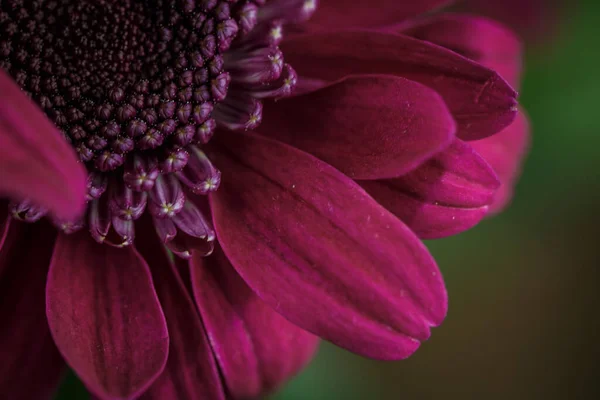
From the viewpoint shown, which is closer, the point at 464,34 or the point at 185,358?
the point at 185,358

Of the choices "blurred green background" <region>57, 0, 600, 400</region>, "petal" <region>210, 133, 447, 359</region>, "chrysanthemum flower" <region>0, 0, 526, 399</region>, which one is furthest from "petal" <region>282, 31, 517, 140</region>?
"blurred green background" <region>57, 0, 600, 400</region>

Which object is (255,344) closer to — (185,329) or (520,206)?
(185,329)

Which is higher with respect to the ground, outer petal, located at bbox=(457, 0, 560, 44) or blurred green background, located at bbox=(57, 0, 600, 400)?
outer petal, located at bbox=(457, 0, 560, 44)

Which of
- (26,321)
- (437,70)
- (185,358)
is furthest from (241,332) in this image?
(437,70)

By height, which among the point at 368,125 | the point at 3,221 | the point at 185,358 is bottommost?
the point at 185,358

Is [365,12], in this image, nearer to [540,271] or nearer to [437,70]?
[437,70]

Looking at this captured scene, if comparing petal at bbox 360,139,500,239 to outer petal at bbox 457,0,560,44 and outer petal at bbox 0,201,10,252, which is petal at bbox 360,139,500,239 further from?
outer petal at bbox 457,0,560,44
